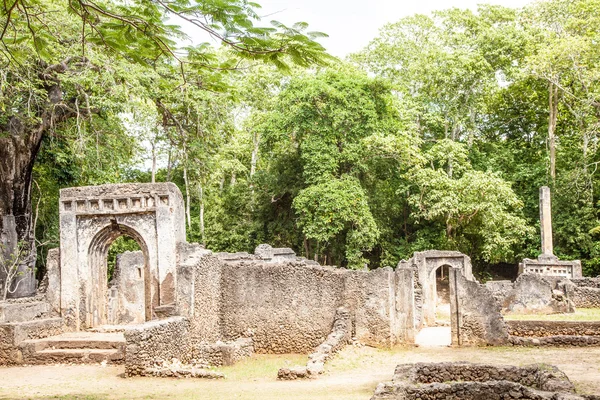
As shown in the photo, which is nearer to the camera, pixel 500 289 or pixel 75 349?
pixel 75 349

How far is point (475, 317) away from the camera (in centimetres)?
1495

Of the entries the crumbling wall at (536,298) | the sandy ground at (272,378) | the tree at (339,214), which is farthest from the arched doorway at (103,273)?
the tree at (339,214)

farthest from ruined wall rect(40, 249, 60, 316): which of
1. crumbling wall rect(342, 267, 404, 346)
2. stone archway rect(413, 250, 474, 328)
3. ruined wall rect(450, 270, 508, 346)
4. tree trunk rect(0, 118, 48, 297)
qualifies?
stone archway rect(413, 250, 474, 328)

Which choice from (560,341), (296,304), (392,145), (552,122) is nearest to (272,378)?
(296,304)

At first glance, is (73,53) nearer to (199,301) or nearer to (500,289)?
(199,301)

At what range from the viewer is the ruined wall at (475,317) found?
14812 millimetres

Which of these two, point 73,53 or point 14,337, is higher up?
point 73,53

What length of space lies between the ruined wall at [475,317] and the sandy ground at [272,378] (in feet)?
1.70

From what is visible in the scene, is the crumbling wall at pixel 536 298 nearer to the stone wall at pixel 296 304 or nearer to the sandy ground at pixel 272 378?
the sandy ground at pixel 272 378

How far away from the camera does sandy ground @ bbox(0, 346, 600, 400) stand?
9992 mm

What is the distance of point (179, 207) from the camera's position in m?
15.7

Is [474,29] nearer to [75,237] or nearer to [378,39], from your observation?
[378,39]

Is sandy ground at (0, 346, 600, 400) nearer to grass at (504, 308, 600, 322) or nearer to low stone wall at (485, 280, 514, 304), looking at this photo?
grass at (504, 308, 600, 322)

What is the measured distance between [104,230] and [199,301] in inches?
133
